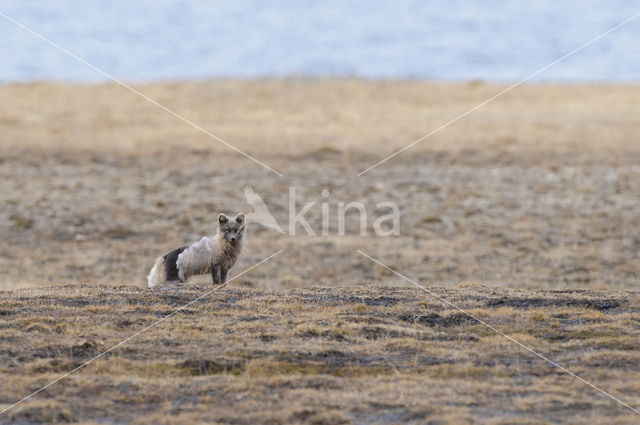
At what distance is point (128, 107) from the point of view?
156 ft

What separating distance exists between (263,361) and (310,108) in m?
37.3

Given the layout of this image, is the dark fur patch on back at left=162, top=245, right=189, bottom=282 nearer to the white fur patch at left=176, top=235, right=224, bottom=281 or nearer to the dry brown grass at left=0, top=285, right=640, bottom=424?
the white fur patch at left=176, top=235, right=224, bottom=281

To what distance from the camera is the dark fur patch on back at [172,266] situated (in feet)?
48.9

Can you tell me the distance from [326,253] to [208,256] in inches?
442

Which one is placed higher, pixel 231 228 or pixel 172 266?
pixel 231 228

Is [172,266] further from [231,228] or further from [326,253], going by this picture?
[326,253]

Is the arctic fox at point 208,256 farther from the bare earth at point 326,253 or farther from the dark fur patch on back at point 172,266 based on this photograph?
the bare earth at point 326,253

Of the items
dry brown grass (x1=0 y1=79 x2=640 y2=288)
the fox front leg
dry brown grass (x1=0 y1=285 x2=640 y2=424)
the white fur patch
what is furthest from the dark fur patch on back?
dry brown grass (x1=0 y1=79 x2=640 y2=288)

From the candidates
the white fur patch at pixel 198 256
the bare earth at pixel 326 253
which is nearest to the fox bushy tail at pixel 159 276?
the white fur patch at pixel 198 256

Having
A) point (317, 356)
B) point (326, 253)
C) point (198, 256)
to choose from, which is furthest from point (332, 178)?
A: point (317, 356)

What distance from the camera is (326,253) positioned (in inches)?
1016

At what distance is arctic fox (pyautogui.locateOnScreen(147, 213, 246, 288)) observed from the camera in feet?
48.1

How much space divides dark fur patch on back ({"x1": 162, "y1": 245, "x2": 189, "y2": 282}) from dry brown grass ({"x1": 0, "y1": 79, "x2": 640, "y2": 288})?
2.30 m

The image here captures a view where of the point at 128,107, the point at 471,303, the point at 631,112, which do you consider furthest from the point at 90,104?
the point at 471,303
